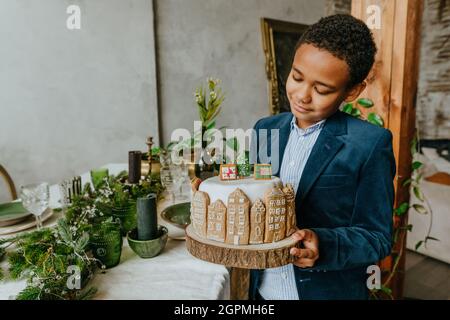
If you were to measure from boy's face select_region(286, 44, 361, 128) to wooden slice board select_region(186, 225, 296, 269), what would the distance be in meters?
0.37

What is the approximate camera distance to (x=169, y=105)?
Answer: 3.30 m

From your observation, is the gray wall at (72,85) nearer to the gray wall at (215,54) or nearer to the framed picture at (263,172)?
the gray wall at (215,54)

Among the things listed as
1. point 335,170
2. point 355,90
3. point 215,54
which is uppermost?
point 215,54

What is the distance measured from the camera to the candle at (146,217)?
115 centimetres

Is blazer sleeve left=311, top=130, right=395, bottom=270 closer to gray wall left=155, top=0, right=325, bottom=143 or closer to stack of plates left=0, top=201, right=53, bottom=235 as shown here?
stack of plates left=0, top=201, right=53, bottom=235

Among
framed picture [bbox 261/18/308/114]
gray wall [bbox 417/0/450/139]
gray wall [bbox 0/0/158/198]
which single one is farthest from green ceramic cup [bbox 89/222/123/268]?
gray wall [bbox 417/0/450/139]

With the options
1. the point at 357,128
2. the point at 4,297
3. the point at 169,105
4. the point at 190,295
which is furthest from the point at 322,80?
the point at 169,105

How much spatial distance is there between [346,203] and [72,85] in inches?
110

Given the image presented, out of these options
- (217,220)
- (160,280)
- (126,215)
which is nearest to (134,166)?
(126,215)

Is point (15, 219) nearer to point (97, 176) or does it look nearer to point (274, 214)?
point (97, 176)

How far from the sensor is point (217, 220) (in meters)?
0.92

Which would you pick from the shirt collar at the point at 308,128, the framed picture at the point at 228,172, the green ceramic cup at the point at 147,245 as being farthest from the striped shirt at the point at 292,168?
the green ceramic cup at the point at 147,245

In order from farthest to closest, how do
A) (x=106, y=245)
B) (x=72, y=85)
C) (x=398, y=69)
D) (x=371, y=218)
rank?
(x=72, y=85) < (x=398, y=69) < (x=106, y=245) < (x=371, y=218)

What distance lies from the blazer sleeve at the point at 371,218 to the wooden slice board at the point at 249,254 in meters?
0.11
